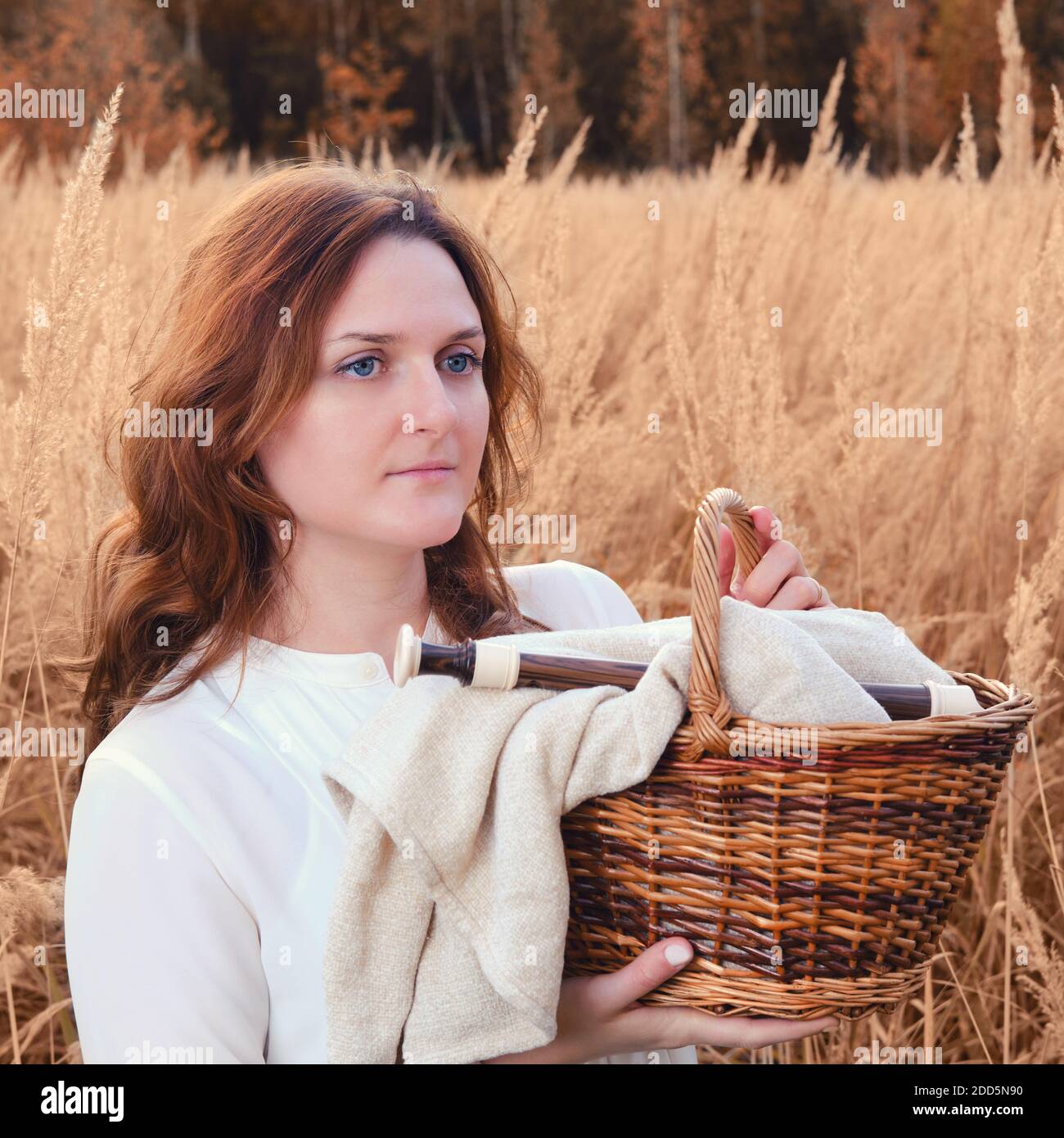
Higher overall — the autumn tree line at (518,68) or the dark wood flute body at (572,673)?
the autumn tree line at (518,68)

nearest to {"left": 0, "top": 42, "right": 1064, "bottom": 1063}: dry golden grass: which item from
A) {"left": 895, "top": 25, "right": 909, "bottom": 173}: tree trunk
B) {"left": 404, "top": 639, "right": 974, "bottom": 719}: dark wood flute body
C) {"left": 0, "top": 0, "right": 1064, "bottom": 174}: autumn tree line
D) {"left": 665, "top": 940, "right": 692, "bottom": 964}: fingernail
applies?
{"left": 404, "top": 639, "right": 974, "bottom": 719}: dark wood flute body

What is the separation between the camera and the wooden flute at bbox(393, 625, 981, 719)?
994 millimetres

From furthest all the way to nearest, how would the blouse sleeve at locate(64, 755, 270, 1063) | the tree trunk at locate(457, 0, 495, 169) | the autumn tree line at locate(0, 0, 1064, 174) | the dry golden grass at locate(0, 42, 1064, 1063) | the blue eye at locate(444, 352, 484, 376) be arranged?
the tree trunk at locate(457, 0, 495, 169) < the autumn tree line at locate(0, 0, 1064, 174) < the dry golden grass at locate(0, 42, 1064, 1063) < the blue eye at locate(444, 352, 484, 376) < the blouse sleeve at locate(64, 755, 270, 1063)

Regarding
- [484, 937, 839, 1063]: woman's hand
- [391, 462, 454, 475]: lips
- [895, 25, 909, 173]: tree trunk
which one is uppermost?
[895, 25, 909, 173]: tree trunk

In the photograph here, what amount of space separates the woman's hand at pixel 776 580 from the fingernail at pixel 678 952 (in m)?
0.43

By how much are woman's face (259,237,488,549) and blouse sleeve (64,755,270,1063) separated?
0.35 meters

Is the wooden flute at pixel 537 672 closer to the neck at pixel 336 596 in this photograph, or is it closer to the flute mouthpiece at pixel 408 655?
the flute mouthpiece at pixel 408 655

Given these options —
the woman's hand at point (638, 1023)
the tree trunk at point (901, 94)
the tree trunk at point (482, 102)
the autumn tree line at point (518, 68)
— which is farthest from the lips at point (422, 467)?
the tree trunk at point (482, 102)

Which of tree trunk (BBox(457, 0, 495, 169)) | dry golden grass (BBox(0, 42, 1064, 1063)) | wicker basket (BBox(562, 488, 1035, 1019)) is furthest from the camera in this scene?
tree trunk (BBox(457, 0, 495, 169))

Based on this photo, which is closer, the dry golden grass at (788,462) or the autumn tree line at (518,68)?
the dry golden grass at (788,462)

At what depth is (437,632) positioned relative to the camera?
4.85ft

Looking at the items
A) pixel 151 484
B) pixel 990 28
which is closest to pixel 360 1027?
pixel 151 484

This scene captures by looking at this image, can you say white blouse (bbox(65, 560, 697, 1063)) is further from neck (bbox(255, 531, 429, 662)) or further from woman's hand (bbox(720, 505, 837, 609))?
woman's hand (bbox(720, 505, 837, 609))

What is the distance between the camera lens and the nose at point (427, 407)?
1.22 metres
